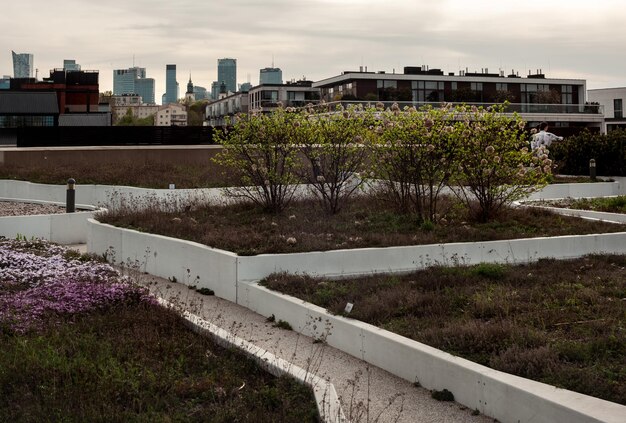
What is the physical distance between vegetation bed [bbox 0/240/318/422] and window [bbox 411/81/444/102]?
59335mm

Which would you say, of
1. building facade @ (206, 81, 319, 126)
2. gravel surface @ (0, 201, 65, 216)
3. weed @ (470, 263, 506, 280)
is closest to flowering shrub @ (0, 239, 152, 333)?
weed @ (470, 263, 506, 280)

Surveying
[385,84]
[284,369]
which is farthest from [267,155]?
[385,84]

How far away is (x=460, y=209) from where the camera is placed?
14750 mm

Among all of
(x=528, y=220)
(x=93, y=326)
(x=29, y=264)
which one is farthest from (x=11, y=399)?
(x=528, y=220)

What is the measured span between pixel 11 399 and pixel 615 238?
1018cm

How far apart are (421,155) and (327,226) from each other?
2.33 meters

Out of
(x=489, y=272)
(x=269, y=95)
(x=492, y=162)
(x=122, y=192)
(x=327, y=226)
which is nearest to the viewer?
(x=489, y=272)

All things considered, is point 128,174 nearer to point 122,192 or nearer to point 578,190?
point 122,192

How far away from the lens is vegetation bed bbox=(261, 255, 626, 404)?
6.42 meters

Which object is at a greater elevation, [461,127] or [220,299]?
[461,127]

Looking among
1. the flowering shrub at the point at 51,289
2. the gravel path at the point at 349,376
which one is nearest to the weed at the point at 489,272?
the gravel path at the point at 349,376

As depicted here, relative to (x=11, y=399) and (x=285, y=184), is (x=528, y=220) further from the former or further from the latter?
(x=11, y=399)

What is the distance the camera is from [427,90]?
222ft

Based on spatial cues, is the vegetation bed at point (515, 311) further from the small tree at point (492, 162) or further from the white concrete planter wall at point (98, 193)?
the white concrete planter wall at point (98, 193)
